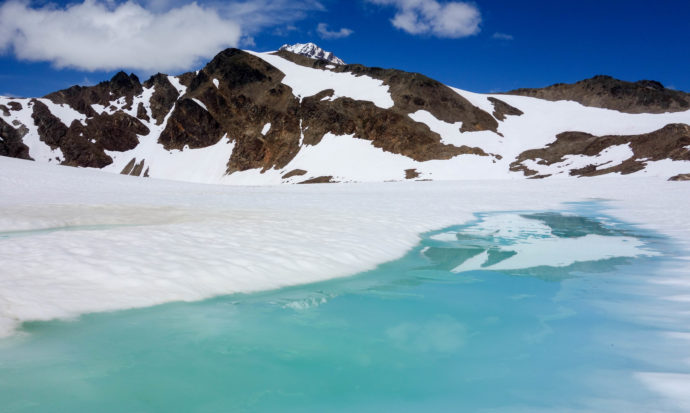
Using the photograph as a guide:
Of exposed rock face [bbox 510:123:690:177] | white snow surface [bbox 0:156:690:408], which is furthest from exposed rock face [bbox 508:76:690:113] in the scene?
white snow surface [bbox 0:156:690:408]

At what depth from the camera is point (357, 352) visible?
3.97 meters

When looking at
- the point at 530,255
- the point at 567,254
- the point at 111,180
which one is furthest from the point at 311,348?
the point at 111,180

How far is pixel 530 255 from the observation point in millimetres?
8633

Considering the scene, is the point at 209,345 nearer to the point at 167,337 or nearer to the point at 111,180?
the point at 167,337

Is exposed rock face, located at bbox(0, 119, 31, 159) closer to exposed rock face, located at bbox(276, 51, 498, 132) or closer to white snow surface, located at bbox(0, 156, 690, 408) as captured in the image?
exposed rock face, located at bbox(276, 51, 498, 132)

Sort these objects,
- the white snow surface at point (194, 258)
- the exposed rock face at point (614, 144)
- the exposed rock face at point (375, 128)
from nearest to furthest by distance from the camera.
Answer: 1. the white snow surface at point (194, 258)
2. the exposed rock face at point (614, 144)
3. the exposed rock face at point (375, 128)

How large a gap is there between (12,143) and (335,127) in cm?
8507

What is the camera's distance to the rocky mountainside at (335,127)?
232 ft

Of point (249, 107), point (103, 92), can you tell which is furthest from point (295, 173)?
point (103, 92)

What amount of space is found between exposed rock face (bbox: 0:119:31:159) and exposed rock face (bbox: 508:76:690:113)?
129094mm

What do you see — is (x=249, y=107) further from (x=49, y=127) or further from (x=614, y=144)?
(x=614, y=144)

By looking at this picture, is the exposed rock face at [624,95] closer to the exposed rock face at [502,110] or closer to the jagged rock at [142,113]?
the exposed rock face at [502,110]

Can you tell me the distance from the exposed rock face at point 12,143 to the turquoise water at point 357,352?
134451mm

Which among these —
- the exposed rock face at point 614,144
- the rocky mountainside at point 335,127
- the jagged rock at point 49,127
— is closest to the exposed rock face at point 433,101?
the rocky mountainside at point 335,127
